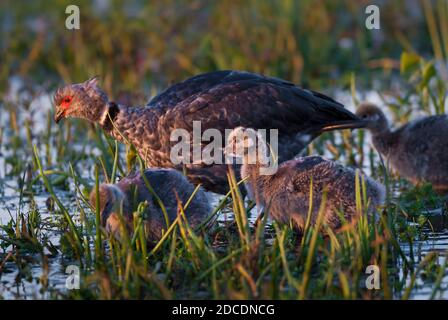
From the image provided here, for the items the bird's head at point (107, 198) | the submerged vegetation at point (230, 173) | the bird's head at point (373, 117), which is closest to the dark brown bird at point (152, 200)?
the bird's head at point (107, 198)

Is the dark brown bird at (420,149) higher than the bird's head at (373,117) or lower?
lower

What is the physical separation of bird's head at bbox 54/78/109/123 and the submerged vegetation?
32cm

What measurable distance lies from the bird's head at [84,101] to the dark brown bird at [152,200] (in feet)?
3.89

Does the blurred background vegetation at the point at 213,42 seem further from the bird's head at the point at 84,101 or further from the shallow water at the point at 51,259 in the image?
the shallow water at the point at 51,259

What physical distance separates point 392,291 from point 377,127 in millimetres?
3029

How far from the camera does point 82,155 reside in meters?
7.20

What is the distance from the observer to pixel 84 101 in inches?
254

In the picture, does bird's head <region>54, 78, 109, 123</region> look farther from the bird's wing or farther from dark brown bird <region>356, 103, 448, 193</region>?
Result: dark brown bird <region>356, 103, 448, 193</region>

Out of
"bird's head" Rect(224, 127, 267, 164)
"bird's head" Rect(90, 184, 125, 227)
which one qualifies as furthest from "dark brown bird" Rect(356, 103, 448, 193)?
"bird's head" Rect(90, 184, 125, 227)

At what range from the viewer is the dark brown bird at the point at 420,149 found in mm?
6680

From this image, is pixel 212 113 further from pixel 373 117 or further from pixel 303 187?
pixel 373 117

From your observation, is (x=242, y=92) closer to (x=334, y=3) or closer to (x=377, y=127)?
(x=377, y=127)

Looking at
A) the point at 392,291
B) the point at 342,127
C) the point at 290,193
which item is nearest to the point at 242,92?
the point at 342,127

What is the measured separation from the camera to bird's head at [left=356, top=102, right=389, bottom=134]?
7.16 m
